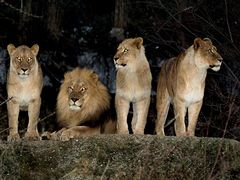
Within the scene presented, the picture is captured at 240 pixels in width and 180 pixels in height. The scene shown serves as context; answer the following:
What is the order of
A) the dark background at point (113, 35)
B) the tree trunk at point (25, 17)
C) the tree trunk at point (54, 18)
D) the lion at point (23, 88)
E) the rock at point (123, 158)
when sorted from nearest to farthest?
the rock at point (123, 158), the lion at point (23, 88), the dark background at point (113, 35), the tree trunk at point (25, 17), the tree trunk at point (54, 18)

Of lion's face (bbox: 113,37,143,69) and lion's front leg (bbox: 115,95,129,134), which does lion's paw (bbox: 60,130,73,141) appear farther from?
lion's face (bbox: 113,37,143,69)

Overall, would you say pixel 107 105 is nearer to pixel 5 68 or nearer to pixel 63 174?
pixel 63 174

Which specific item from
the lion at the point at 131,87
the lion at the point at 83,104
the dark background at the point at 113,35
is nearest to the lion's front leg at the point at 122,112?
the lion at the point at 131,87

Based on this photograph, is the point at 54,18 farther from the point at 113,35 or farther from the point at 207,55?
the point at 207,55

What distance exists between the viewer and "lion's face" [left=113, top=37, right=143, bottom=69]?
7.49 m

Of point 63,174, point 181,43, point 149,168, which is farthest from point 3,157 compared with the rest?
point 181,43

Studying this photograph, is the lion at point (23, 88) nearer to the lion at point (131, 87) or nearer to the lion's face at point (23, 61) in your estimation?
the lion's face at point (23, 61)

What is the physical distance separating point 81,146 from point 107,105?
1.69 m

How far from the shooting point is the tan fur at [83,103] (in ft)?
24.9

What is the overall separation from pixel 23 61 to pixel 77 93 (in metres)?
0.61

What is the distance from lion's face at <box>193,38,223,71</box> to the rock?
1.05 m

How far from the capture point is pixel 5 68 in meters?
11.2

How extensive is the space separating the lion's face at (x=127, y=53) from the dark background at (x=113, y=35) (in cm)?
219

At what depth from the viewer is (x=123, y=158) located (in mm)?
6254
